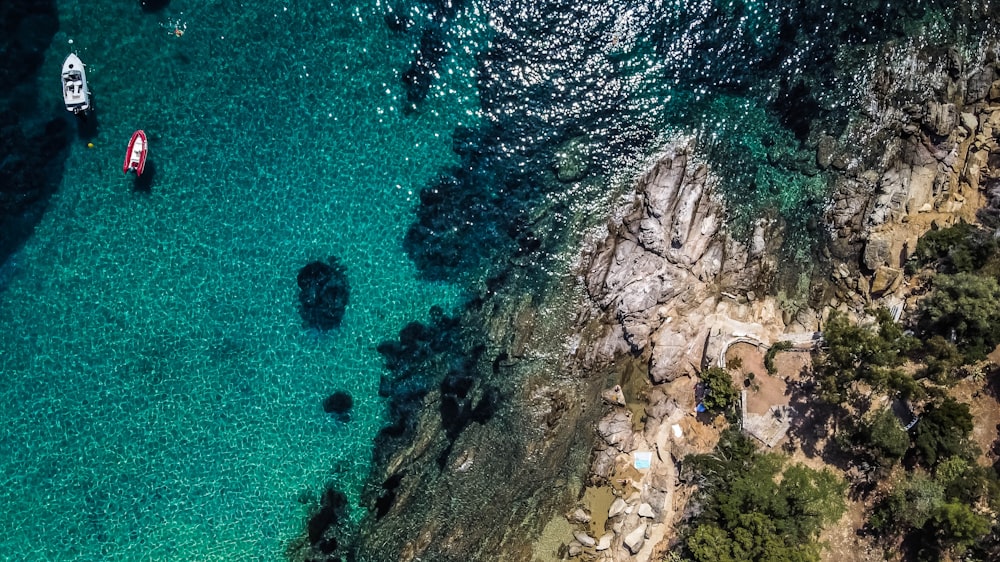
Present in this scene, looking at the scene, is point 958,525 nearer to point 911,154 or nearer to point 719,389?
point 719,389

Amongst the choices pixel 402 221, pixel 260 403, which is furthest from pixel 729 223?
pixel 260 403

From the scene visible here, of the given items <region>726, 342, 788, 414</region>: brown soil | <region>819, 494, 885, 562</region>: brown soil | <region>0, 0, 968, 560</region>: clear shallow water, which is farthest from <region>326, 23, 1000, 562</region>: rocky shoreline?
<region>819, 494, 885, 562</region>: brown soil

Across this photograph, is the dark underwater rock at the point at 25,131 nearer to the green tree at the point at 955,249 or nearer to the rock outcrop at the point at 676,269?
the rock outcrop at the point at 676,269

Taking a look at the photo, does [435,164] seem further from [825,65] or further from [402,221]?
[825,65]

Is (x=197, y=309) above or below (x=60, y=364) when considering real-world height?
above

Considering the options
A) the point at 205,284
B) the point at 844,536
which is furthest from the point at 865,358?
the point at 205,284

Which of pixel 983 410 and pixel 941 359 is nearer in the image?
pixel 941 359
